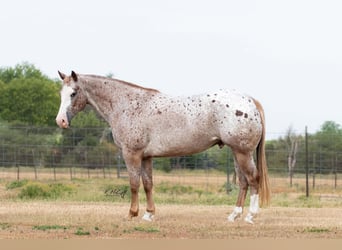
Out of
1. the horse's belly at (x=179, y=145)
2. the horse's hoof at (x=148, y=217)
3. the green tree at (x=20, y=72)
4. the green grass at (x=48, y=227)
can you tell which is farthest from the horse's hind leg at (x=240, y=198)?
the green tree at (x=20, y=72)

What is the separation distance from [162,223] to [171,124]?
1.67 metres

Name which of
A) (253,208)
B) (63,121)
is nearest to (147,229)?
(253,208)

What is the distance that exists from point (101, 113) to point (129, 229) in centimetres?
301

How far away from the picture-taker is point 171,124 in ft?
38.8

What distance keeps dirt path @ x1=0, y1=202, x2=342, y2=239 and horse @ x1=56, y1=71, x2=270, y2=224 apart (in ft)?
2.13

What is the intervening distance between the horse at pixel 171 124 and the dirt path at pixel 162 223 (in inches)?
25.6

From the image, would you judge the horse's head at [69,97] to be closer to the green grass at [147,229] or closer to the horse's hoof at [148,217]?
the horse's hoof at [148,217]

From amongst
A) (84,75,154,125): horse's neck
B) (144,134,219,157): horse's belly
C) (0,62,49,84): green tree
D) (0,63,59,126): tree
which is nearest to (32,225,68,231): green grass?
(144,134,219,157): horse's belly

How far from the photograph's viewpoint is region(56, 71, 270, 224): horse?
1141cm

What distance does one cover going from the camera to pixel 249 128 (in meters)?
11.3

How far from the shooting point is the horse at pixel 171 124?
11.4 meters

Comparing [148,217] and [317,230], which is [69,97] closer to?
[148,217]

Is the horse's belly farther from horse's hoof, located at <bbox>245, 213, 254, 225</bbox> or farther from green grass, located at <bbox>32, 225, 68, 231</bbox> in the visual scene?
green grass, located at <bbox>32, 225, 68, 231</bbox>

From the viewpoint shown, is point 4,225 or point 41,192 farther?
point 41,192
